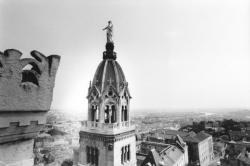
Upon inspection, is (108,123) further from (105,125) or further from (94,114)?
(94,114)

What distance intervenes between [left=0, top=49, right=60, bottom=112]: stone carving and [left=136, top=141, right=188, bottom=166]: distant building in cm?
3022

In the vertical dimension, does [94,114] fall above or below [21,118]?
below

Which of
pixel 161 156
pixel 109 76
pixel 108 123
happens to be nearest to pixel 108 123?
pixel 108 123

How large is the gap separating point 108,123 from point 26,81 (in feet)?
38.3

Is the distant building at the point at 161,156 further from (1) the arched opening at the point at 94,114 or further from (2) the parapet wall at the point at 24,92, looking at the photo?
(2) the parapet wall at the point at 24,92

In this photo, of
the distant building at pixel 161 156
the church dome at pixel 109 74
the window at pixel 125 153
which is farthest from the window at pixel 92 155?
the distant building at pixel 161 156

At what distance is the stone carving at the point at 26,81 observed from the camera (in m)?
4.21

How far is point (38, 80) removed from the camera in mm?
4934

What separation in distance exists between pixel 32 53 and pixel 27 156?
272 centimetres

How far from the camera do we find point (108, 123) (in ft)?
52.3

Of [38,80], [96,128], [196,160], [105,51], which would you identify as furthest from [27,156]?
[196,160]

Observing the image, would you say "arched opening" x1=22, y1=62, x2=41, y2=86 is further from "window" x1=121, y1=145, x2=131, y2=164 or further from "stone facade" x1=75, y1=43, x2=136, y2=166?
"window" x1=121, y1=145, x2=131, y2=164

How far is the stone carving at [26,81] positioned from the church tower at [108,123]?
10997 mm

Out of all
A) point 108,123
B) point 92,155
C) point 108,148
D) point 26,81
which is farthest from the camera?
point 92,155
